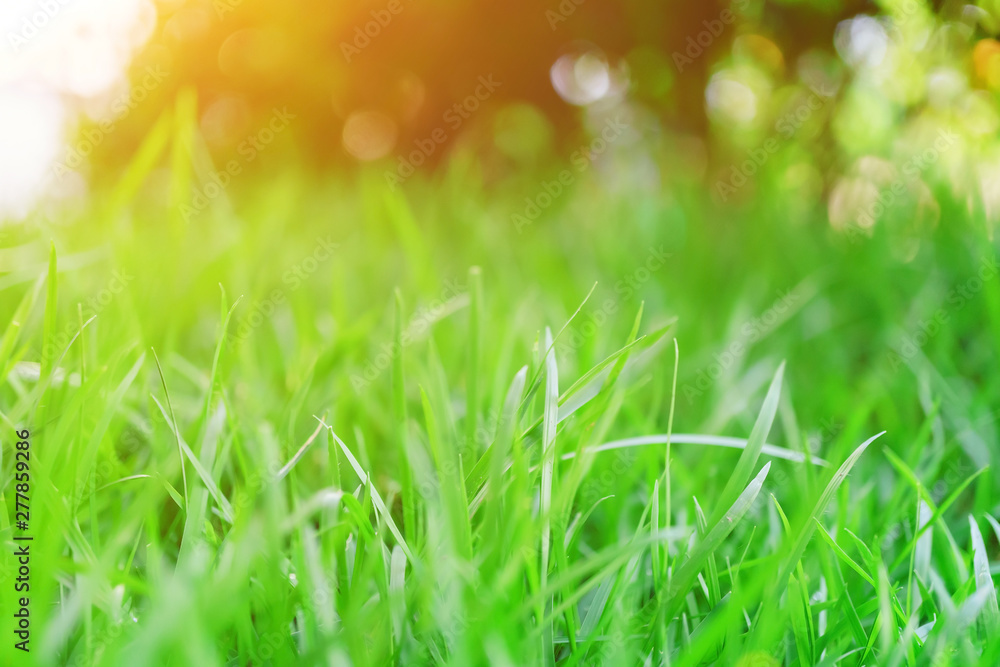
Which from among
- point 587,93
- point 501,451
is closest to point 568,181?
point 587,93

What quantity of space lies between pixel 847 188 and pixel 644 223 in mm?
489

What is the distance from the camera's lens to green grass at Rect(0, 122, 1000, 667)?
1.69 ft

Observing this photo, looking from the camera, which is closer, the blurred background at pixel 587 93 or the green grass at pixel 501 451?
the green grass at pixel 501 451

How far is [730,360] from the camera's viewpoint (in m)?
1.07

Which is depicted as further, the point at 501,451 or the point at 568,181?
the point at 568,181

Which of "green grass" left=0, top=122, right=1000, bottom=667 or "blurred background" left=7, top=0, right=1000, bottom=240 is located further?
"blurred background" left=7, top=0, right=1000, bottom=240

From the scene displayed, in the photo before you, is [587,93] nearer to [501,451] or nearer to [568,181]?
[568,181]

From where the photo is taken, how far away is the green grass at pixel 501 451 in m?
0.51

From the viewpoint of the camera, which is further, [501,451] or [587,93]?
[587,93]

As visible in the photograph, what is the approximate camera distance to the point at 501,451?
0.53 m

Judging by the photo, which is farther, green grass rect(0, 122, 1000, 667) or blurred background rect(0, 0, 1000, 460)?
blurred background rect(0, 0, 1000, 460)

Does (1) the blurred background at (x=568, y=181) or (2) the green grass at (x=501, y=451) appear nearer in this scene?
(2) the green grass at (x=501, y=451)

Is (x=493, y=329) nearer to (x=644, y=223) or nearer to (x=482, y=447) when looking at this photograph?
(x=482, y=447)

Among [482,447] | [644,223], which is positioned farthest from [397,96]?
[482,447]
